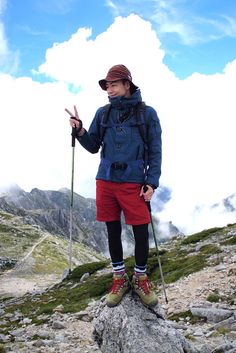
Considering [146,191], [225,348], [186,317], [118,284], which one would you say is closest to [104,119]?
[146,191]

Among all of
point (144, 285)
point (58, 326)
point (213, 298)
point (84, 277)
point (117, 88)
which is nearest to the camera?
point (117, 88)

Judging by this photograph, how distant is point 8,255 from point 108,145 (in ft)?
395

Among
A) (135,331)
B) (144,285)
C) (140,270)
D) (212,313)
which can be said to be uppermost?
(140,270)

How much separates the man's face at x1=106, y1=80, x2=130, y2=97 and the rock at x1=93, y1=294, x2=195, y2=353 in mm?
5121

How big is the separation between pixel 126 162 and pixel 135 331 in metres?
4.31

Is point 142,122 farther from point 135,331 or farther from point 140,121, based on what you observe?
point 135,331

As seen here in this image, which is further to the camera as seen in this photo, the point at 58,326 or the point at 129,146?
the point at 58,326

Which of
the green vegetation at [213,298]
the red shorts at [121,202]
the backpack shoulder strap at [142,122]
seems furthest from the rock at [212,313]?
the backpack shoulder strap at [142,122]

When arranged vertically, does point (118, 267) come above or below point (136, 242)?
below

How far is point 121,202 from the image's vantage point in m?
10.4

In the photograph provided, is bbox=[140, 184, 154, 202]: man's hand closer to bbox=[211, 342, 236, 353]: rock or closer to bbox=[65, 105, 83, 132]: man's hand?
bbox=[65, 105, 83, 132]: man's hand

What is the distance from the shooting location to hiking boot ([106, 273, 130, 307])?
11.2 meters

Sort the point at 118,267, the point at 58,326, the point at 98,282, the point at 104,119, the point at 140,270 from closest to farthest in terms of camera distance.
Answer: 1. the point at 104,119
2. the point at 140,270
3. the point at 118,267
4. the point at 58,326
5. the point at 98,282

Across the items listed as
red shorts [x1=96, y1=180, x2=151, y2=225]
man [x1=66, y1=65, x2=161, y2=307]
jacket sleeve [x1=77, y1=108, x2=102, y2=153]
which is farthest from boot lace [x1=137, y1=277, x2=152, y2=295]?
jacket sleeve [x1=77, y1=108, x2=102, y2=153]
